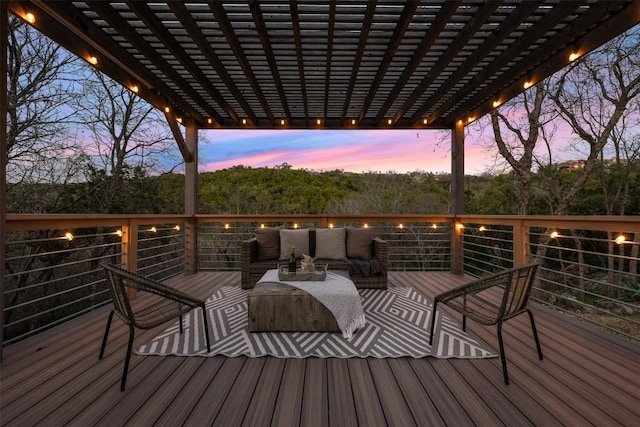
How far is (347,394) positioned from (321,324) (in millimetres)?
899

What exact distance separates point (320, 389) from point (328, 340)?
71 centimetres

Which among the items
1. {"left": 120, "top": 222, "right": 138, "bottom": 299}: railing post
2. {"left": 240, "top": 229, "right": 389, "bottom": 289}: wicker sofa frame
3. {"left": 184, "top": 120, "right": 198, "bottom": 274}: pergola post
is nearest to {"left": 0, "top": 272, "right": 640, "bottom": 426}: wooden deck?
{"left": 120, "top": 222, "right": 138, "bottom": 299}: railing post

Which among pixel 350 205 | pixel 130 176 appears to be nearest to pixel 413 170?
pixel 350 205

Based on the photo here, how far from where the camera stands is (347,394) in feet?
5.98

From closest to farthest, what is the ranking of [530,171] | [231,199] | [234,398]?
[234,398], [530,171], [231,199]

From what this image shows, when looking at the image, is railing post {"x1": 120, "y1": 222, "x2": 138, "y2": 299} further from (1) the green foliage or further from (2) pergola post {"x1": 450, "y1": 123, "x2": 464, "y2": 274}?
(2) pergola post {"x1": 450, "y1": 123, "x2": 464, "y2": 274}

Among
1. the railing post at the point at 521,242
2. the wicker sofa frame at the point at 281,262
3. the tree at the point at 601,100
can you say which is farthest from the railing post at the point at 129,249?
the tree at the point at 601,100

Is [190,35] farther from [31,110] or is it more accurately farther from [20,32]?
[20,32]

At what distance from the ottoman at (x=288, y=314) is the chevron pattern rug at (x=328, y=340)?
0.06 m

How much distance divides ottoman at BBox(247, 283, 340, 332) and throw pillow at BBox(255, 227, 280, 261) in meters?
1.73

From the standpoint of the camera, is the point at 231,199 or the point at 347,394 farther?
the point at 231,199

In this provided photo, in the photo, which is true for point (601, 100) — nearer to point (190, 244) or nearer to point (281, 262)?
point (281, 262)

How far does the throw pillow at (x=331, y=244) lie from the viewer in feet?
14.6

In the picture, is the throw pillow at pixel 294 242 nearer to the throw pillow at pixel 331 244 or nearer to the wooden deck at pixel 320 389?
the throw pillow at pixel 331 244
